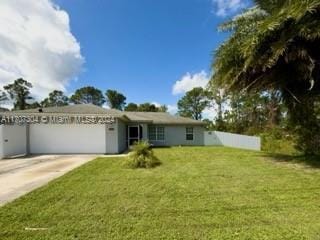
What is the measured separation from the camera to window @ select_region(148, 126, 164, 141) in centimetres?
2664

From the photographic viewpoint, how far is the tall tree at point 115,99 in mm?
60906

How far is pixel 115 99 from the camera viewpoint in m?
61.0

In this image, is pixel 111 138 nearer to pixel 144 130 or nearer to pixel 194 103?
pixel 144 130

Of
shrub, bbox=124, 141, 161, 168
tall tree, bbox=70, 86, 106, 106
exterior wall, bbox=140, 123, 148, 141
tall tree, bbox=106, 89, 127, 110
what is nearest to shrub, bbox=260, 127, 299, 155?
exterior wall, bbox=140, 123, 148, 141

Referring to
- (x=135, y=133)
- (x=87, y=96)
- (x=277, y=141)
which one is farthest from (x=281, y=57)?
(x=87, y=96)

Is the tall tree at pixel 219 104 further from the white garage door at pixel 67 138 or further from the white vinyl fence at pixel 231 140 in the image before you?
the white garage door at pixel 67 138

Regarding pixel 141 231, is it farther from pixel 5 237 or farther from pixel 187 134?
pixel 187 134

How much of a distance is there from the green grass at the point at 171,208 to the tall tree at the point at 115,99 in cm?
5210

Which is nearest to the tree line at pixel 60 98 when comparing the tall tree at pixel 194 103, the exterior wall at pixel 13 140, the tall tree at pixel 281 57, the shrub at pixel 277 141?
the tall tree at pixel 194 103

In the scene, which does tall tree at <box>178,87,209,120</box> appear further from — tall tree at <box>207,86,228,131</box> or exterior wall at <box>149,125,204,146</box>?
exterior wall at <box>149,125,204,146</box>

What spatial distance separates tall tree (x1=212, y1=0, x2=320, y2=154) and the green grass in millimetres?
4335

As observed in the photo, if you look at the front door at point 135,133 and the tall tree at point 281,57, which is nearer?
the tall tree at point 281,57

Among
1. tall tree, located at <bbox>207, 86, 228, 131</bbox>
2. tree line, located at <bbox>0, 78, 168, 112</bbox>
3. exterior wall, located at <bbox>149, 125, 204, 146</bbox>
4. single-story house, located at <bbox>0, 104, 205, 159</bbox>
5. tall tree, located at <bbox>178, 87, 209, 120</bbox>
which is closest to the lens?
tall tree, located at <bbox>207, 86, 228, 131</bbox>

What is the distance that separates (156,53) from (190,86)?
2868 centimetres
